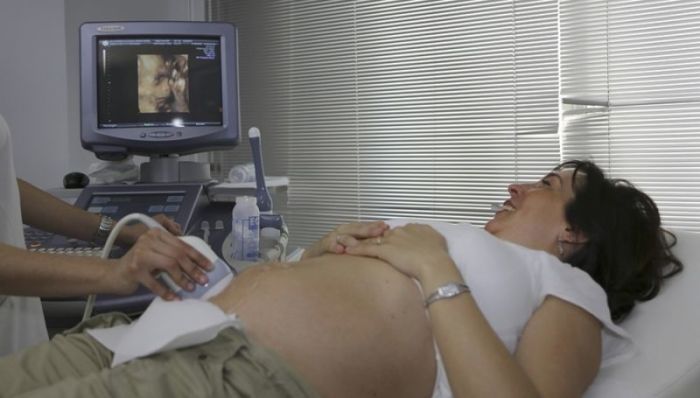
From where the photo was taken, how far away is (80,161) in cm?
282

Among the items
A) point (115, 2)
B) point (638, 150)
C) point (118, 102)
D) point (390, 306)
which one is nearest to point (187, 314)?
point (390, 306)

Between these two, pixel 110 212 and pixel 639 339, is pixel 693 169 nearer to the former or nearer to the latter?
pixel 639 339

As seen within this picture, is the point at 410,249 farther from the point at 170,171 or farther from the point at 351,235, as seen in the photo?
the point at 170,171

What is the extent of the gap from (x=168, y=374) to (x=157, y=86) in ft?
3.98

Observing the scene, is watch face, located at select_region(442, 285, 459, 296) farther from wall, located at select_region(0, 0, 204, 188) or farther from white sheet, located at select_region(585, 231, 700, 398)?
wall, located at select_region(0, 0, 204, 188)

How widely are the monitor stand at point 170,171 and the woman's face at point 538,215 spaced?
101 cm

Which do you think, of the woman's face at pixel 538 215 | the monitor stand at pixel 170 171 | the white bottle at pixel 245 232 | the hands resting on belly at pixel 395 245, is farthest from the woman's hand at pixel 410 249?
the monitor stand at pixel 170 171

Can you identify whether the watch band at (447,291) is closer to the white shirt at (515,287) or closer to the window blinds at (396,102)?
the white shirt at (515,287)

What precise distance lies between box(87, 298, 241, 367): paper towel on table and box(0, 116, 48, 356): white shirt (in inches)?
22.5

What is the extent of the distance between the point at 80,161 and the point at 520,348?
7.47 feet

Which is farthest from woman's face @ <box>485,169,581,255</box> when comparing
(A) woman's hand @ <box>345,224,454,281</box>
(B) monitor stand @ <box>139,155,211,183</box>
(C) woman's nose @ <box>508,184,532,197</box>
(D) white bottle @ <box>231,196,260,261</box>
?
(B) monitor stand @ <box>139,155,211,183</box>

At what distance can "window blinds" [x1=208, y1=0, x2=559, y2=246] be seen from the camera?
2.60 metres

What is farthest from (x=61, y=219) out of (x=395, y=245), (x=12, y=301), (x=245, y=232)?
(x=395, y=245)

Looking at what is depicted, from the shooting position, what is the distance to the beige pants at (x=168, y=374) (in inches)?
37.2
